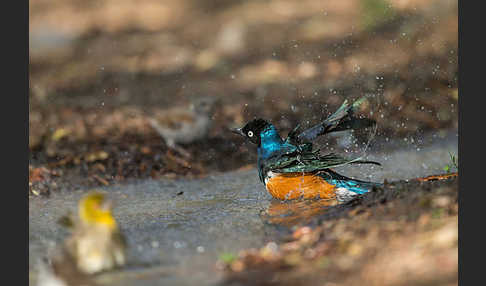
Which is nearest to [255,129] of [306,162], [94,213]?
[306,162]

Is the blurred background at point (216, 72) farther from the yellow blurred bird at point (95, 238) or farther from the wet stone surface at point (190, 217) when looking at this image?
the yellow blurred bird at point (95, 238)

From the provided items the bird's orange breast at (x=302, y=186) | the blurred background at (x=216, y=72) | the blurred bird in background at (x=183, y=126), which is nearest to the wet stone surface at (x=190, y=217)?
the bird's orange breast at (x=302, y=186)

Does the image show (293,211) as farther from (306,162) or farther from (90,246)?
(90,246)

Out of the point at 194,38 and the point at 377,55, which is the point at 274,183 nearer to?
the point at 377,55

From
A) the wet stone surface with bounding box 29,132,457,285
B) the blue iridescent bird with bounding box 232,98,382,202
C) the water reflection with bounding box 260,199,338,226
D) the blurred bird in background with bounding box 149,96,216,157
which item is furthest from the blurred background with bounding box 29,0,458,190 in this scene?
the water reflection with bounding box 260,199,338,226

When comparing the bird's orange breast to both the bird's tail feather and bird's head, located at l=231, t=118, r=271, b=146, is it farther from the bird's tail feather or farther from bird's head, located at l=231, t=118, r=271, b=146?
bird's head, located at l=231, t=118, r=271, b=146
